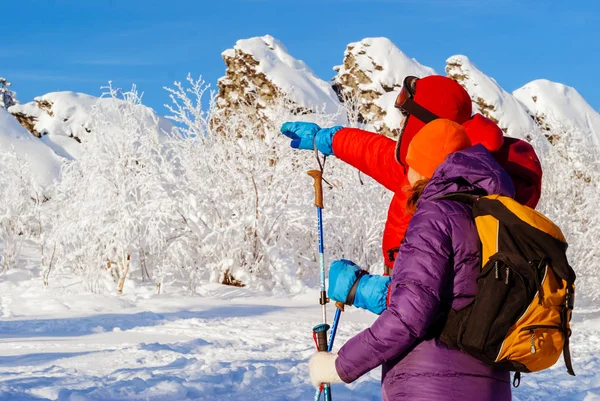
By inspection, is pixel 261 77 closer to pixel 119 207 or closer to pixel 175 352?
pixel 119 207

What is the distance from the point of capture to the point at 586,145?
2127cm

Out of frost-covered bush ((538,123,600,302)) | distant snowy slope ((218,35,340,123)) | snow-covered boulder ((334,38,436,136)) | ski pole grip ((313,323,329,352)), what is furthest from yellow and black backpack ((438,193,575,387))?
snow-covered boulder ((334,38,436,136))

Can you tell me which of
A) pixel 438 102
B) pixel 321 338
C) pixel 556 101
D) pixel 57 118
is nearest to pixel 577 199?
pixel 438 102

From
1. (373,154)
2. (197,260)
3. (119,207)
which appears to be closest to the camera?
(373,154)

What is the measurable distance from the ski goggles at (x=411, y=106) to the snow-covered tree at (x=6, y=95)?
246 feet

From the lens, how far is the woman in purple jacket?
70.5 inches

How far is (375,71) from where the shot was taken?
6444cm

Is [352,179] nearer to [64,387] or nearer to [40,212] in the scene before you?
[40,212]

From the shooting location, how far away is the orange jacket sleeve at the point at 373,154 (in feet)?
8.80

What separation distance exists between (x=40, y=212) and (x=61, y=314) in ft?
39.0

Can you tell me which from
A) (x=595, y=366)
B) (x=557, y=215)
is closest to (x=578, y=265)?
(x=557, y=215)

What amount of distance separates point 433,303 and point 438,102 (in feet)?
2.90

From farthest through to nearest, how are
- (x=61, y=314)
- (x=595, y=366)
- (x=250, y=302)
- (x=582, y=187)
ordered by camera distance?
1. (x=582, y=187)
2. (x=250, y=302)
3. (x=61, y=314)
4. (x=595, y=366)

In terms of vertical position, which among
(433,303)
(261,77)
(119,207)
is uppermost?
(261,77)
